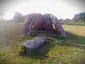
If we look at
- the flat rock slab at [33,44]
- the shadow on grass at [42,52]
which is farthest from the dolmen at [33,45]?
the shadow on grass at [42,52]

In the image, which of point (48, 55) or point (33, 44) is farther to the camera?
point (33, 44)

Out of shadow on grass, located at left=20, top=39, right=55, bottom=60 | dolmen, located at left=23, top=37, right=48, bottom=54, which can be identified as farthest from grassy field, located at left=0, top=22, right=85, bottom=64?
dolmen, located at left=23, top=37, right=48, bottom=54

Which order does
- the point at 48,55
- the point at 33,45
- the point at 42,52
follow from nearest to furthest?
the point at 48,55 → the point at 42,52 → the point at 33,45

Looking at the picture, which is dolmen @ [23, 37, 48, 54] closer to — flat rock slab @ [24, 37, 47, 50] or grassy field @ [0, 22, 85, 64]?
flat rock slab @ [24, 37, 47, 50]

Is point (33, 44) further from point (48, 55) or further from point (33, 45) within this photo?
point (48, 55)

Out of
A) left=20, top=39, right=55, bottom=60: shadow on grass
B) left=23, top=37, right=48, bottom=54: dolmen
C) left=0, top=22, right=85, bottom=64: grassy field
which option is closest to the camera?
left=0, top=22, right=85, bottom=64: grassy field

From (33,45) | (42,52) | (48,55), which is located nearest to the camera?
(48,55)

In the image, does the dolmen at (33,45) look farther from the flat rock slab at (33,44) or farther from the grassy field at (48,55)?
the grassy field at (48,55)

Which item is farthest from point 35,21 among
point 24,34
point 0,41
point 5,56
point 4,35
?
point 5,56

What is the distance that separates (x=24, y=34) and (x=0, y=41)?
3.09m

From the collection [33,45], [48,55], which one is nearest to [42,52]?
[48,55]

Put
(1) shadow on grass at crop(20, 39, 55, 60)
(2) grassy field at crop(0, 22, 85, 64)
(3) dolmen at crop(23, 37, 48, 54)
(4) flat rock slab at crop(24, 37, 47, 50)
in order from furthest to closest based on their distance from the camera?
(4) flat rock slab at crop(24, 37, 47, 50) < (3) dolmen at crop(23, 37, 48, 54) < (1) shadow on grass at crop(20, 39, 55, 60) < (2) grassy field at crop(0, 22, 85, 64)

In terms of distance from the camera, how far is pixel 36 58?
36.0 feet

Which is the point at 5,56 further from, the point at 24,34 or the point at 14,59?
the point at 24,34
